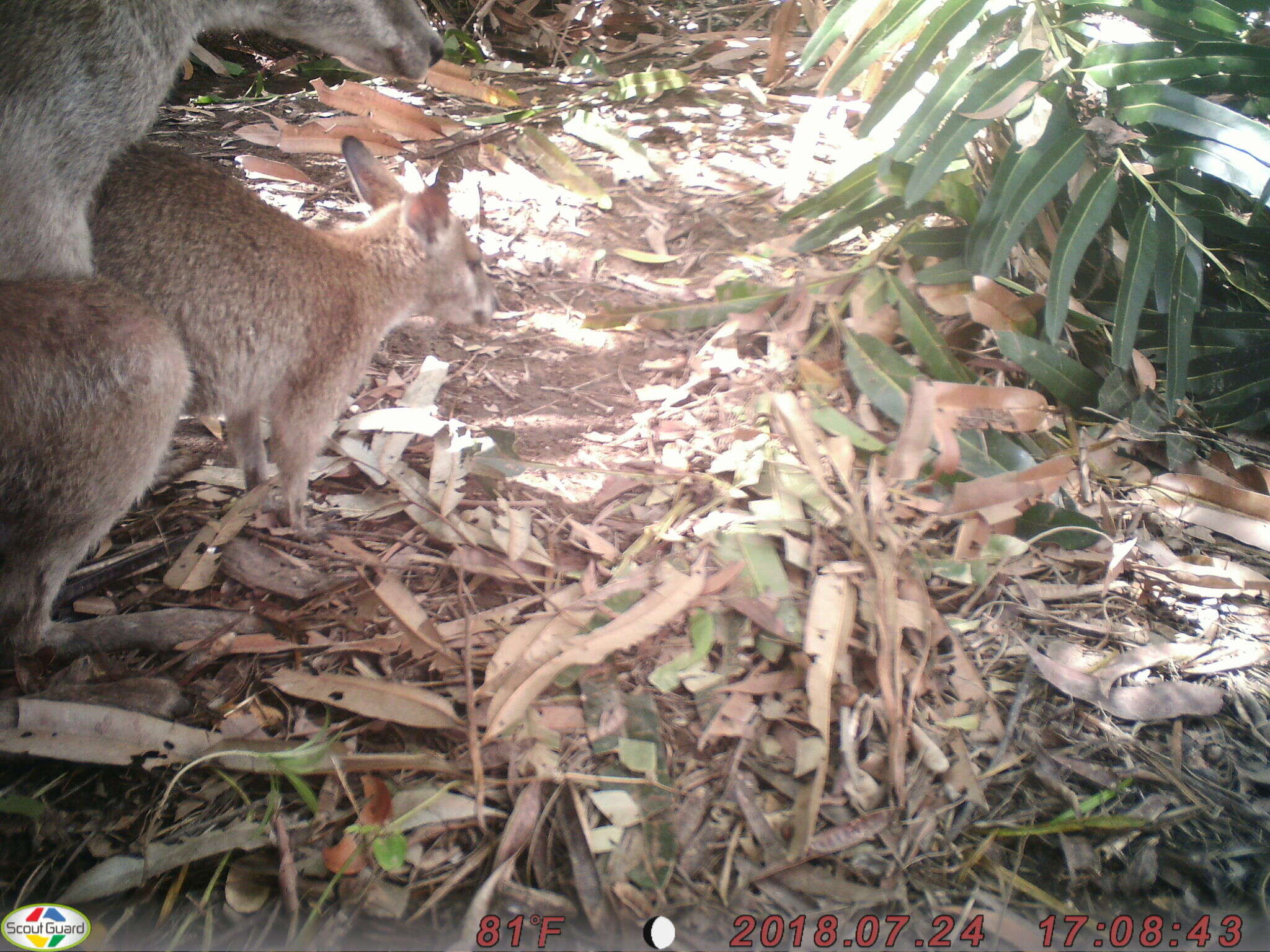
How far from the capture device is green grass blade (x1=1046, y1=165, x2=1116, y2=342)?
2.59m

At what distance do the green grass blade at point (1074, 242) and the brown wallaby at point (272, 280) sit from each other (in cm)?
198

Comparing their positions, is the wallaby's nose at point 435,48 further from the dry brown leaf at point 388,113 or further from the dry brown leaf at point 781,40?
the dry brown leaf at point 781,40

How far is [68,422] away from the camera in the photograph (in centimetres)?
201

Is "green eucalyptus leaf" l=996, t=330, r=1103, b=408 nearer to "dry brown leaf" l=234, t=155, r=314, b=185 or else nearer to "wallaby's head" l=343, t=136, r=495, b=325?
"wallaby's head" l=343, t=136, r=495, b=325

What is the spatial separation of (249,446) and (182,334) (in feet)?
1.77

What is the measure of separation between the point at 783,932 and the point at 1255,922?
37.2 inches

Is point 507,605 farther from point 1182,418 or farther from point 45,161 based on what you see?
point 1182,418

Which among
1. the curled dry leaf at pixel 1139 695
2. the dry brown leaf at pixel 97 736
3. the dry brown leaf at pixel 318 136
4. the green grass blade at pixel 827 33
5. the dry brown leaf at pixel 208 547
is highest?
the green grass blade at pixel 827 33

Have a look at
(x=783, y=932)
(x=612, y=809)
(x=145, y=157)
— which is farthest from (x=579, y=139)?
(x=783, y=932)

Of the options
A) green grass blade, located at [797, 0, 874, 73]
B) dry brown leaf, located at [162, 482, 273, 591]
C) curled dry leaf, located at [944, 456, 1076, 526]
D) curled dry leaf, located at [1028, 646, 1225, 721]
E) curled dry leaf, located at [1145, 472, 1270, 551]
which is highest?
green grass blade, located at [797, 0, 874, 73]

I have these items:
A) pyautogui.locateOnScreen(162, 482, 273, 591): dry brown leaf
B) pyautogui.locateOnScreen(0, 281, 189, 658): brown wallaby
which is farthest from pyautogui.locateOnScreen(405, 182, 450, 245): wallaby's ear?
pyautogui.locateOnScreen(162, 482, 273, 591): dry brown leaf

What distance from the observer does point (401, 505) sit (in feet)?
8.89

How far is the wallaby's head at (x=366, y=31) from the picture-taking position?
295 centimetres

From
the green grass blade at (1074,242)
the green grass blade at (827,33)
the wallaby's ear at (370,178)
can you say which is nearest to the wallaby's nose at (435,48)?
the wallaby's ear at (370,178)
